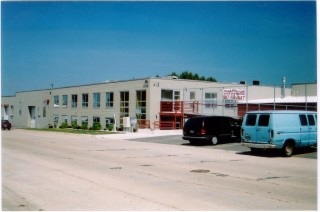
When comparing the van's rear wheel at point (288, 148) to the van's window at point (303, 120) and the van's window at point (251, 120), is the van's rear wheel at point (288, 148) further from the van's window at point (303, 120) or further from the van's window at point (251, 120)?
the van's window at point (251, 120)

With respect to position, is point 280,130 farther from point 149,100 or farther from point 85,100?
point 85,100

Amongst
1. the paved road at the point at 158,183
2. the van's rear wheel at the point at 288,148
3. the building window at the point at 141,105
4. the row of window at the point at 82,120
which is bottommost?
the paved road at the point at 158,183

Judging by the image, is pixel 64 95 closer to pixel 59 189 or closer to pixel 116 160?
pixel 116 160

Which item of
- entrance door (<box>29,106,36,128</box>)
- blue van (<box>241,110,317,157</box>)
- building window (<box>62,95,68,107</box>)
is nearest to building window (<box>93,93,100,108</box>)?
building window (<box>62,95,68,107</box>)

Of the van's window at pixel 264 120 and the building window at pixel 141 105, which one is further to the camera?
the building window at pixel 141 105

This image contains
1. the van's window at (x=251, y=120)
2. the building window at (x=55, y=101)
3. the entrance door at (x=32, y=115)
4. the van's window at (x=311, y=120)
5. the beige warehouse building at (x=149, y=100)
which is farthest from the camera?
the entrance door at (x=32, y=115)

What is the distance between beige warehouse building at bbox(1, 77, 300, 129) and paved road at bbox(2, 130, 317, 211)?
17.9 metres

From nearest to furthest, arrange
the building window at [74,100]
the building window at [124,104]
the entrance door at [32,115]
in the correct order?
the building window at [124,104] → the building window at [74,100] → the entrance door at [32,115]

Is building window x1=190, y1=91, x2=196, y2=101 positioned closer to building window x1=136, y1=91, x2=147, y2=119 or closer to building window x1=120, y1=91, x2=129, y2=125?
building window x1=136, y1=91, x2=147, y2=119

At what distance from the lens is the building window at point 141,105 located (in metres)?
38.8

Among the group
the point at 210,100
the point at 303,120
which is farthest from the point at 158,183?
the point at 210,100

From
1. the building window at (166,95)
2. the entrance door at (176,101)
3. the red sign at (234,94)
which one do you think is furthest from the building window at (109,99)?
the red sign at (234,94)

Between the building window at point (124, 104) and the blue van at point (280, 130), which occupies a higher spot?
the building window at point (124, 104)

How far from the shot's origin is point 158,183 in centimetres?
1016
